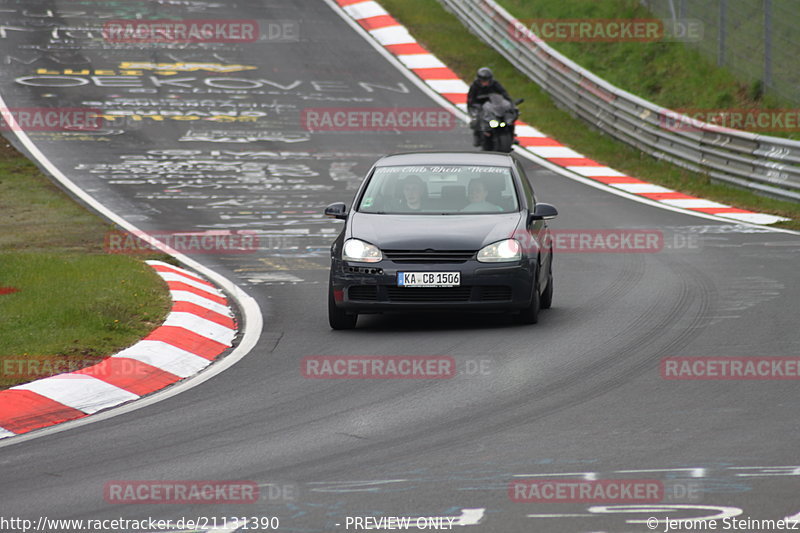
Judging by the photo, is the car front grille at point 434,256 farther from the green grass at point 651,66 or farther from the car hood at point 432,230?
the green grass at point 651,66

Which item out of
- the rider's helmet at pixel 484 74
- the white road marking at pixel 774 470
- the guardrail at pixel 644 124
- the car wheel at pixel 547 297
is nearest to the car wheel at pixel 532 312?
the car wheel at pixel 547 297

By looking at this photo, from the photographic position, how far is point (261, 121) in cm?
2675

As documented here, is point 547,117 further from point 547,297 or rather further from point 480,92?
point 547,297

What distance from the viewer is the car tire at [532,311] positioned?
11.0 m

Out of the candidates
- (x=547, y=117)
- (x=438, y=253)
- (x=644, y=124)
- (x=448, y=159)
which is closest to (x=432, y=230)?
(x=438, y=253)

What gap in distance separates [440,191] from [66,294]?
3.59 metres

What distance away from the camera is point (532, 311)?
11016mm

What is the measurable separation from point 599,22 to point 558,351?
74.9ft

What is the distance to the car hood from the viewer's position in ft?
35.8

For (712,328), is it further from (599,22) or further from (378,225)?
(599,22)

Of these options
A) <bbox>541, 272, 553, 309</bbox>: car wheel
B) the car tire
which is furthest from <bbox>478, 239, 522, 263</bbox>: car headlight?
<bbox>541, 272, 553, 309</bbox>: car wheel

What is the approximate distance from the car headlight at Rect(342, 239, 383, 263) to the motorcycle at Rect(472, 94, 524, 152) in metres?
11.7

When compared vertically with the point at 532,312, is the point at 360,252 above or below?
above

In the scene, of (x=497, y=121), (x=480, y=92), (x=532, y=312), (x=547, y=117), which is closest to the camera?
(x=532, y=312)
